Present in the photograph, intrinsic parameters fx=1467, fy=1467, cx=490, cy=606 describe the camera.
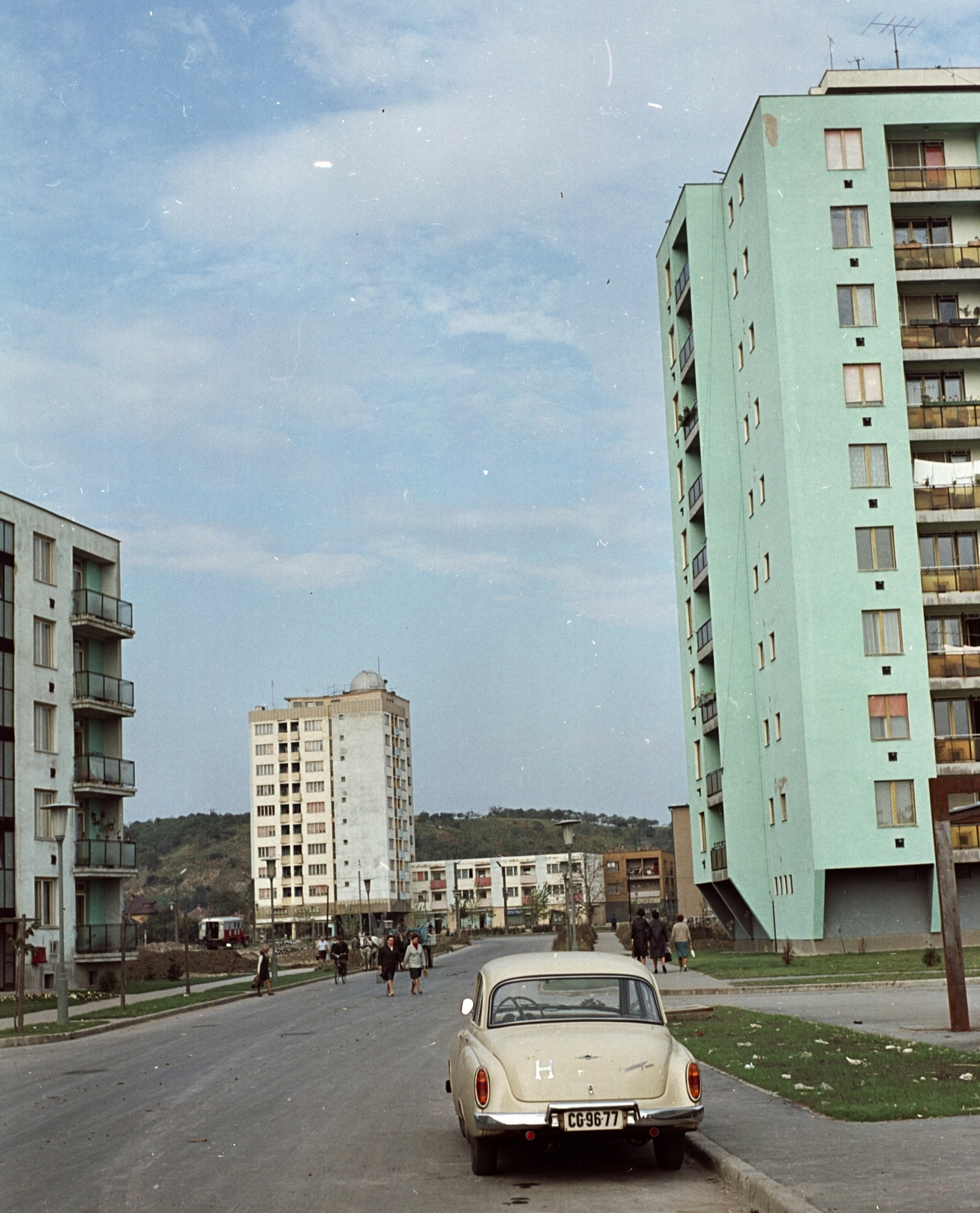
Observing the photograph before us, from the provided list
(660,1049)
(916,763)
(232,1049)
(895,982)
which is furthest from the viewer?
(916,763)

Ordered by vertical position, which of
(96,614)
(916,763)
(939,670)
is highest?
(96,614)

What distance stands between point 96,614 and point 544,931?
300 feet

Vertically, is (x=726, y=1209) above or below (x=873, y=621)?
below

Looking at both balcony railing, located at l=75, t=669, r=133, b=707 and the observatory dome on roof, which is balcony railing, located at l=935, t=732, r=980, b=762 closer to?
balcony railing, located at l=75, t=669, r=133, b=707

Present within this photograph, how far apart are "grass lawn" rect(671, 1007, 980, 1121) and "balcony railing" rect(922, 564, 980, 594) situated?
101 ft

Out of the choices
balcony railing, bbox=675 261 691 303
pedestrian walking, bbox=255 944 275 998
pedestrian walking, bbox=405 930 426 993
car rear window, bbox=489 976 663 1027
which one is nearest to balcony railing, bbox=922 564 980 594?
balcony railing, bbox=675 261 691 303

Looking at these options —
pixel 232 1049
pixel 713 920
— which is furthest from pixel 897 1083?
pixel 713 920

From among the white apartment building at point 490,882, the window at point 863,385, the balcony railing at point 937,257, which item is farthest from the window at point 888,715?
the white apartment building at point 490,882

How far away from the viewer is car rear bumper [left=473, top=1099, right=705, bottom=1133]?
378 inches

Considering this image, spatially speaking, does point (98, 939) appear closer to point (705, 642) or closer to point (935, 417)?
point (705, 642)

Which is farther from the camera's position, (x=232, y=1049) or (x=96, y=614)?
(x=96, y=614)

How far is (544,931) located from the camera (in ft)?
453

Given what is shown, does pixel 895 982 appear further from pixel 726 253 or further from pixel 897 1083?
pixel 726 253

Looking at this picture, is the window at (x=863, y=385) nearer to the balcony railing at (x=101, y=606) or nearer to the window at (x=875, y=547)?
the window at (x=875, y=547)
